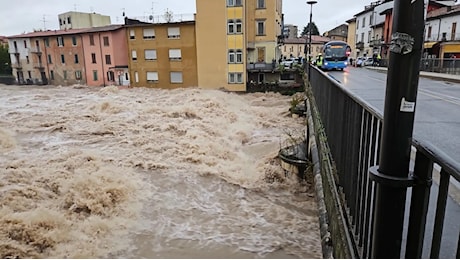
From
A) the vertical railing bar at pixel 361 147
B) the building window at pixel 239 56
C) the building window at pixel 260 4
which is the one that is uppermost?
the building window at pixel 260 4

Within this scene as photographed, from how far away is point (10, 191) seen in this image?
409 inches

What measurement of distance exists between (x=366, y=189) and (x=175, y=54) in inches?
1415

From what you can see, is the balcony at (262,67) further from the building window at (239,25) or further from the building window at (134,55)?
the building window at (134,55)

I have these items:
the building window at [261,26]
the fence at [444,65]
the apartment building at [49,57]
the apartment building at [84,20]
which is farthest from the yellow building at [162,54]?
the apartment building at [84,20]

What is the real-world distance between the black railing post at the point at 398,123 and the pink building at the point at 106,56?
136ft

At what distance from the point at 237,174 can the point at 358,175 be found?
964cm

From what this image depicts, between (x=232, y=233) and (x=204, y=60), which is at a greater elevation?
(x=204, y=60)

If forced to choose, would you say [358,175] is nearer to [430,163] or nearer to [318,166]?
[430,163]

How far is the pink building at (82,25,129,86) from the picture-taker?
42219 mm

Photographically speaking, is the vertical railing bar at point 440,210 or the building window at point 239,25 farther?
the building window at point 239,25

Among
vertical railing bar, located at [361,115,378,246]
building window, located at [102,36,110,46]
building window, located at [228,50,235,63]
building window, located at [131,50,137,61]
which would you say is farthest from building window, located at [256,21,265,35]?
vertical railing bar, located at [361,115,378,246]

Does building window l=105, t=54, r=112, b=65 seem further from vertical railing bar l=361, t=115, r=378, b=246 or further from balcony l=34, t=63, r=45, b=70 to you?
vertical railing bar l=361, t=115, r=378, b=246

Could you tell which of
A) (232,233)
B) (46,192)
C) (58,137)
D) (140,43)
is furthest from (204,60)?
(232,233)

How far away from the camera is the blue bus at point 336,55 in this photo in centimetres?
3095
